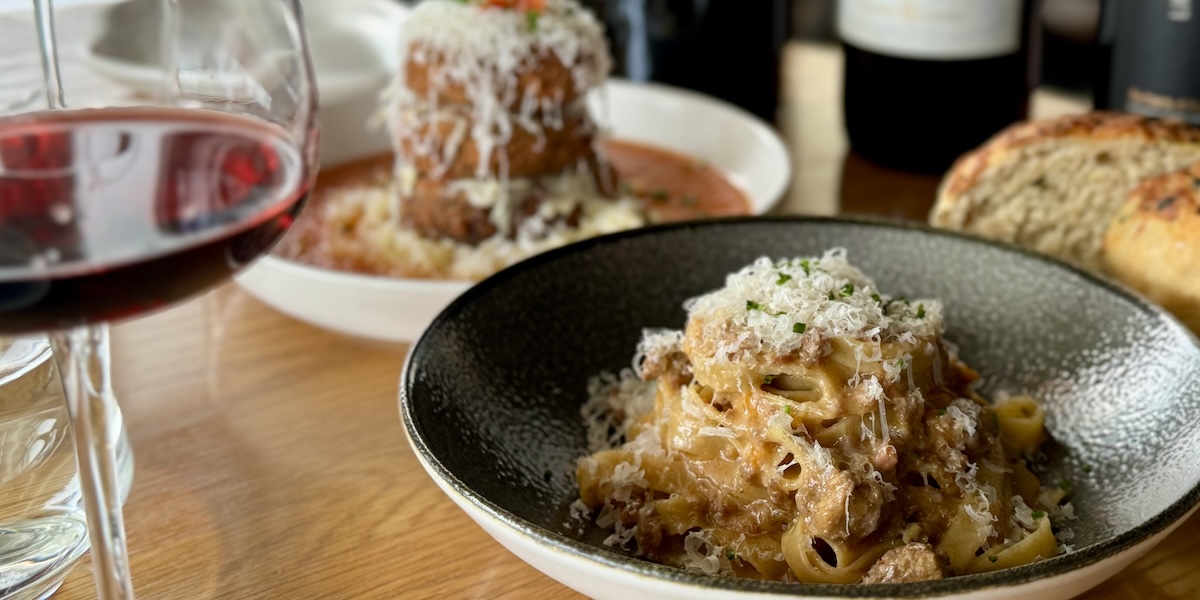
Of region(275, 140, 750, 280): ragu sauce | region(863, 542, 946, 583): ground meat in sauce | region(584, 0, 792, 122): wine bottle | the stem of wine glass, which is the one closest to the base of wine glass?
the stem of wine glass

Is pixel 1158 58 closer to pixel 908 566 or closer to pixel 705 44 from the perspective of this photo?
pixel 705 44

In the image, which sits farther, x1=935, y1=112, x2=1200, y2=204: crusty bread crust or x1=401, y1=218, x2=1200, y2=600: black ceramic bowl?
x1=935, y1=112, x2=1200, y2=204: crusty bread crust

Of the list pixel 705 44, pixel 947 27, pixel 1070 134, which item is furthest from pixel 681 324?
pixel 705 44

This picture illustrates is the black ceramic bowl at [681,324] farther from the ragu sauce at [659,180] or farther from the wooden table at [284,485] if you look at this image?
the ragu sauce at [659,180]

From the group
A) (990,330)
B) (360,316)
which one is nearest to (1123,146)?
(990,330)

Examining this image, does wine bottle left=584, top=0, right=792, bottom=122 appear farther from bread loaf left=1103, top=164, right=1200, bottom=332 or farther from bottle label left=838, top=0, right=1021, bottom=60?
bread loaf left=1103, top=164, right=1200, bottom=332

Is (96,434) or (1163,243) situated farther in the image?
(1163,243)
